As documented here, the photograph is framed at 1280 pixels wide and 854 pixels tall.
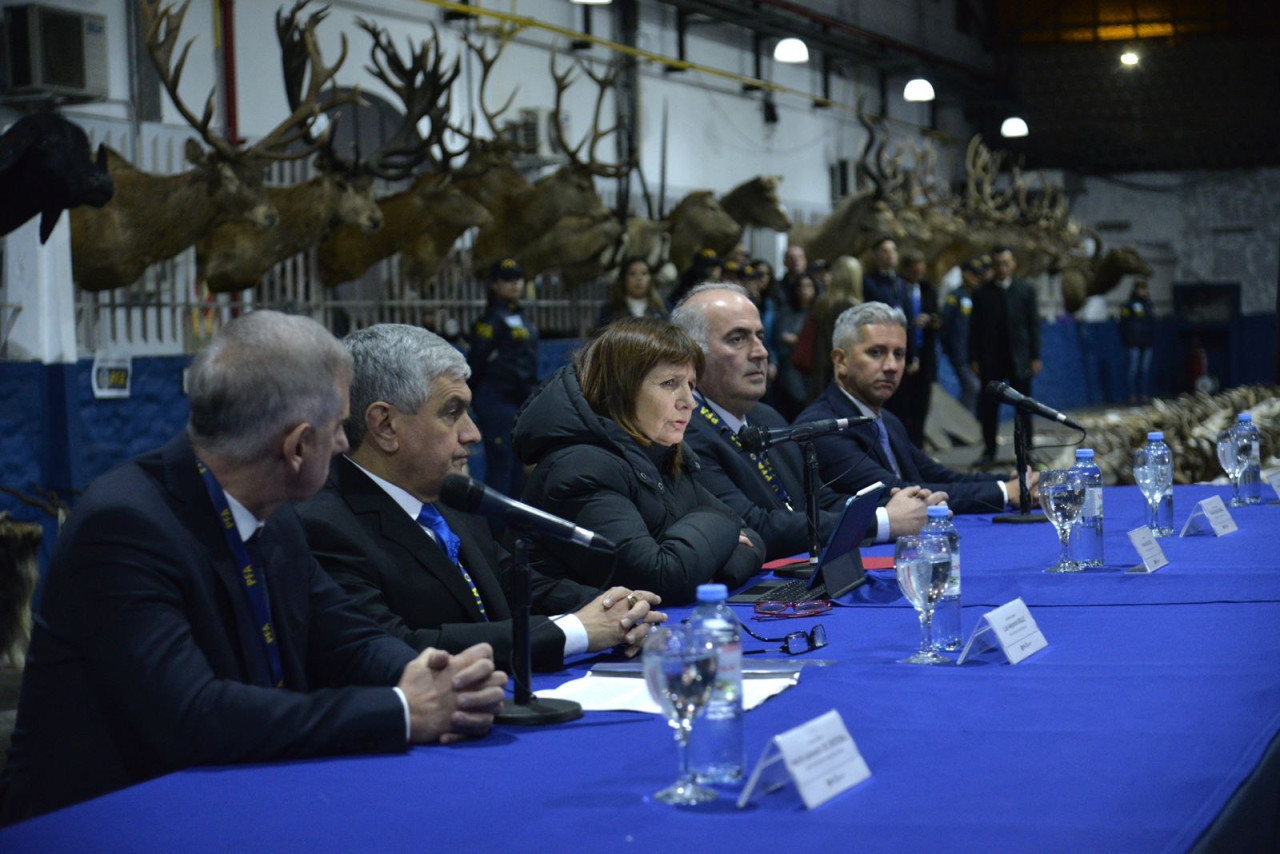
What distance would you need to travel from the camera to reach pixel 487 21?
12.7 meters

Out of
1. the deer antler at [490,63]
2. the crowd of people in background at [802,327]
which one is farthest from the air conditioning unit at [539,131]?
the crowd of people in background at [802,327]

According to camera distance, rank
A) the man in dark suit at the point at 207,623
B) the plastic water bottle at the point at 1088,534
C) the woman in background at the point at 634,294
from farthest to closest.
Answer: the woman in background at the point at 634,294
the plastic water bottle at the point at 1088,534
the man in dark suit at the point at 207,623

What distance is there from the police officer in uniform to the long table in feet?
20.2

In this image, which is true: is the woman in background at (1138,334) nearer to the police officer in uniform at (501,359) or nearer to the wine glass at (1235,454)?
the police officer in uniform at (501,359)

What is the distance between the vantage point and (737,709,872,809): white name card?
1.65 meters

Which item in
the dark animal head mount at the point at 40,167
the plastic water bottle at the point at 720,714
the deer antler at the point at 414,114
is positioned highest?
the deer antler at the point at 414,114

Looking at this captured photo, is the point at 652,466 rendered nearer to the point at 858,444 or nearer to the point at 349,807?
the point at 858,444

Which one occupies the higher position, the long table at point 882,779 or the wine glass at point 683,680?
the wine glass at point 683,680

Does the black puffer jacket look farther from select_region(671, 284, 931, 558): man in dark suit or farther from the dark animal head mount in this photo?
the dark animal head mount

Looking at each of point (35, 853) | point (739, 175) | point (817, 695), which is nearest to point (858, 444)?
point (817, 695)

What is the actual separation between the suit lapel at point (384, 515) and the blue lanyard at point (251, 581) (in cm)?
37

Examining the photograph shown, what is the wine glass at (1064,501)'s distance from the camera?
3.26 metres

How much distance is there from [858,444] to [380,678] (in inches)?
98.5

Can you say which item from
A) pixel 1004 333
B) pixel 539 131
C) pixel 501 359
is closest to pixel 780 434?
pixel 501 359
